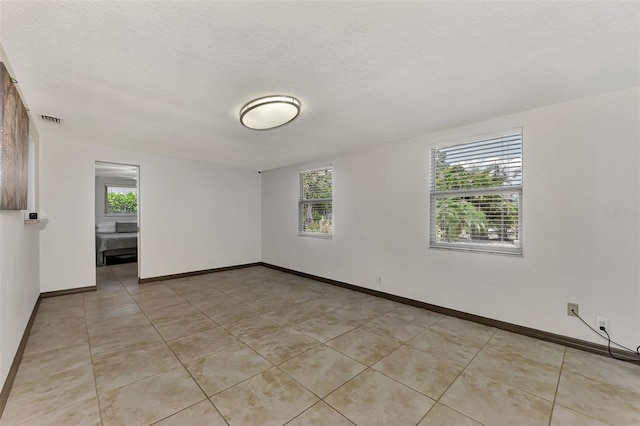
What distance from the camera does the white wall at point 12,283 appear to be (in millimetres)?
1736

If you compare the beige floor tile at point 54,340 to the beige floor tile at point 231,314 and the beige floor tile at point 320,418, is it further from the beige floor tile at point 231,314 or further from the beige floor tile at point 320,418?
the beige floor tile at point 320,418

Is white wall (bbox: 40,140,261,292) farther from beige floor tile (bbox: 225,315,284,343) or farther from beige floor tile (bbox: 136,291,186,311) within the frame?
beige floor tile (bbox: 225,315,284,343)

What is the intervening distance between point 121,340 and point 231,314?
107 centimetres

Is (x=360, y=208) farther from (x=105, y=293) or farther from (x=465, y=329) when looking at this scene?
(x=105, y=293)

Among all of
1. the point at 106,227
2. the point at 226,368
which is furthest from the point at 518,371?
the point at 106,227

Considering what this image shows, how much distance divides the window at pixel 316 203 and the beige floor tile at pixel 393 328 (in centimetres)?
196

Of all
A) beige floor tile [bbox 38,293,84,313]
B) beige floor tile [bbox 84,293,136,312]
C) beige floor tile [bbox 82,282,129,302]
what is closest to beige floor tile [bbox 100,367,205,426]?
beige floor tile [bbox 84,293,136,312]

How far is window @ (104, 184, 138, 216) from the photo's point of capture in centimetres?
796

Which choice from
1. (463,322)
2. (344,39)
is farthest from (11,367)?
(463,322)

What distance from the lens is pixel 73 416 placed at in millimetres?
1568

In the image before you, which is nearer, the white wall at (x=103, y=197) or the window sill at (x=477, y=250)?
the window sill at (x=477, y=250)

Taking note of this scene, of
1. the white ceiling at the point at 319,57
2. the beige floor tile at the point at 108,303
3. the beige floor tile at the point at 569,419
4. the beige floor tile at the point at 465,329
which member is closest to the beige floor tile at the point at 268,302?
the beige floor tile at the point at 108,303

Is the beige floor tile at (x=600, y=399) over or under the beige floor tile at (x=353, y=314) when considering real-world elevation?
over

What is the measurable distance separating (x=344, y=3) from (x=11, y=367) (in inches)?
126
